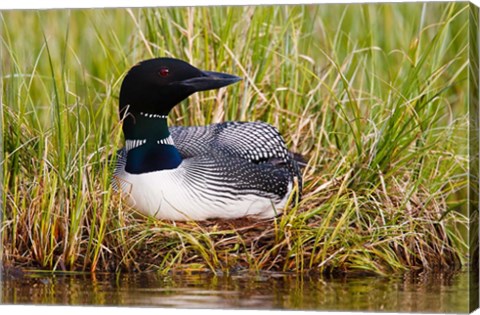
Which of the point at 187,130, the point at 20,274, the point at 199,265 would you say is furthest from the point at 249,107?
the point at 20,274

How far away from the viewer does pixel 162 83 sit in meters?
6.50

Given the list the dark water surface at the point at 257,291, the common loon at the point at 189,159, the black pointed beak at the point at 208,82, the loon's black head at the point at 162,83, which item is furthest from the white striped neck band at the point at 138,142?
the dark water surface at the point at 257,291

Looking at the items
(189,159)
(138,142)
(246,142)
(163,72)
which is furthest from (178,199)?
(163,72)

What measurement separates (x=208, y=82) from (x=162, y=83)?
207 millimetres

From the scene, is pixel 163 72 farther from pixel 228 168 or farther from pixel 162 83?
pixel 228 168

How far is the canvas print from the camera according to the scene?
6.21 metres

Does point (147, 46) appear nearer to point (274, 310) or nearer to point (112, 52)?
point (112, 52)

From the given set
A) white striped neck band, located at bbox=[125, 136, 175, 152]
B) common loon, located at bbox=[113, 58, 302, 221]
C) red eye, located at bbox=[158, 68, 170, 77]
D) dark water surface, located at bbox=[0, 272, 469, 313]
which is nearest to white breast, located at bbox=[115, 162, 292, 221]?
common loon, located at bbox=[113, 58, 302, 221]

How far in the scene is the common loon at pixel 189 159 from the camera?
642 cm

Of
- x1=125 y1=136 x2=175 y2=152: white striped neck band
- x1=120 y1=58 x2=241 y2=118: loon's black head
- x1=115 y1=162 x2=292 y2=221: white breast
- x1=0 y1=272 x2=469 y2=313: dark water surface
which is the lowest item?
x1=0 y1=272 x2=469 y2=313: dark water surface

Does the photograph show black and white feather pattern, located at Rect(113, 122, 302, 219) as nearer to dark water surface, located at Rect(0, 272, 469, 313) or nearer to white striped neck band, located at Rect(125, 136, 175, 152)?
white striped neck band, located at Rect(125, 136, 175, 152)

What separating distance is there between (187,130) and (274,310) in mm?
1026

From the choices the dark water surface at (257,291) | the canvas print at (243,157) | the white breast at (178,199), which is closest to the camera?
the dark water surface at (257,291)

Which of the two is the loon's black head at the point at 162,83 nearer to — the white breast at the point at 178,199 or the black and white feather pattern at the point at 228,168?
the black and white feather pattern at the point at 228,168
